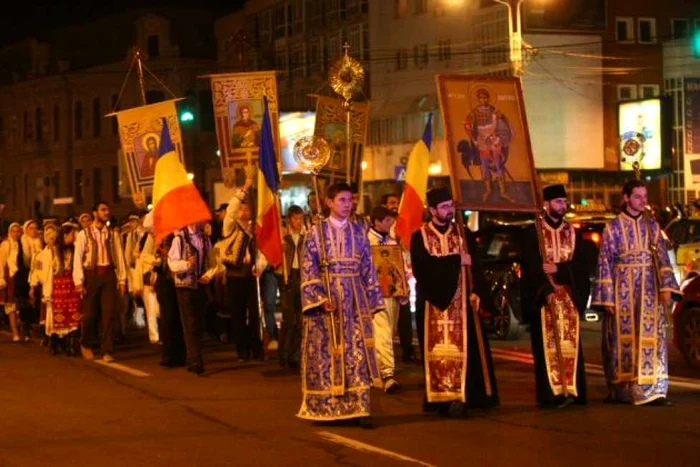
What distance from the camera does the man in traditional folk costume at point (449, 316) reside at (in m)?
12.2

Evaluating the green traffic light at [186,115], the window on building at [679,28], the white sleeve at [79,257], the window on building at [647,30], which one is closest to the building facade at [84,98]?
the window on building at [647,30]

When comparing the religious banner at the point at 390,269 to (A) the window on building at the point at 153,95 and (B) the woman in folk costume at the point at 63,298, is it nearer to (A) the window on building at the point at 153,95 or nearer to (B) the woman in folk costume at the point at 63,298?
(B) the woman in folk costume at the point at 63,298

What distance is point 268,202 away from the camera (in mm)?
16688

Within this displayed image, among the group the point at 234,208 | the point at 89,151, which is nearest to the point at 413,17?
the point at 89,151

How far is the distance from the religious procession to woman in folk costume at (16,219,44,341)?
378 centimetres

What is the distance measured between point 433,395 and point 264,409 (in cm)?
163

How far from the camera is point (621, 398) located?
12898mm

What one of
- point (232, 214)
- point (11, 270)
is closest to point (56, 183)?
point (11, 270)

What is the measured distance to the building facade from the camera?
73000mm

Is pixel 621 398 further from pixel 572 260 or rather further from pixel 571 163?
pixel 571 163

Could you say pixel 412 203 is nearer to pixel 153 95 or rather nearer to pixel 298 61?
pixel 298 61

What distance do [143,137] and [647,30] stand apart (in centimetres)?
3738

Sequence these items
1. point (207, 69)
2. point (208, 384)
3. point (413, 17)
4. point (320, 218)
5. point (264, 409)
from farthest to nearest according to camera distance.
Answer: point (207, 69) → point (413, 17) → point (208, 384) → point (264, 409) → point (320, 218)

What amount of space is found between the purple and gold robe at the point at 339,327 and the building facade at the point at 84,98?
57.6 metres
